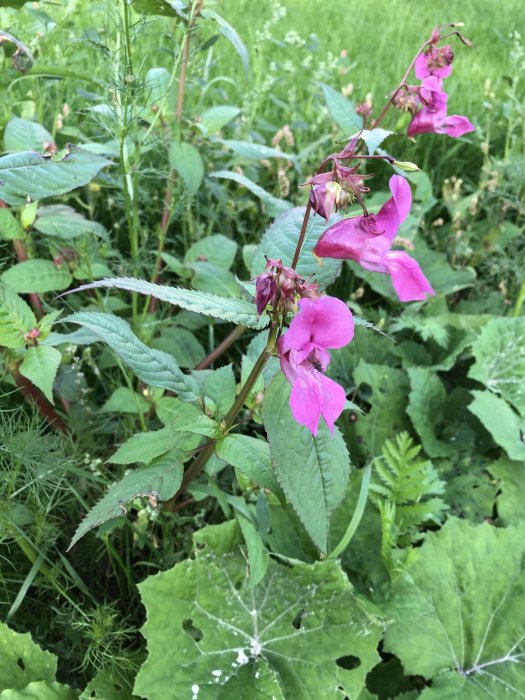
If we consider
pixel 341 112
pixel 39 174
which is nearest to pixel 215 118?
pixel 341 112

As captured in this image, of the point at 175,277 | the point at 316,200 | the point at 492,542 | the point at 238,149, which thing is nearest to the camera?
the point at 316,200

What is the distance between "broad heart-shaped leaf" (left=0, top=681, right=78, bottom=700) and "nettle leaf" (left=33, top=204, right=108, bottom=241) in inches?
33.3

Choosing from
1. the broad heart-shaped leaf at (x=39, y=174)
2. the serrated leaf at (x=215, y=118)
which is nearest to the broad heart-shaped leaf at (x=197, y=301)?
the broad heart-shaped leaf at (x=39, y=174)

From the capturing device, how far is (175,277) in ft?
6.09

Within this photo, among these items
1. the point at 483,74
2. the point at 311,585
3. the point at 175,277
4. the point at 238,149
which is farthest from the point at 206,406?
the point at 483,74

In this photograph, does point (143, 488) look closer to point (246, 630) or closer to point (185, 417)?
point (185, 417)

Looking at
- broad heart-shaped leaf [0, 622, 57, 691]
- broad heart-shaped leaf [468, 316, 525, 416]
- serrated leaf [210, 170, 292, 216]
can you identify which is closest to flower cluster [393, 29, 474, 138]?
serrated leaf [210, 170, 292, 216]

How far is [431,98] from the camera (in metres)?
1.39

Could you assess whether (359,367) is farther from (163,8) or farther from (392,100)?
(163,8)

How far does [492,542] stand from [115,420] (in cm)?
91

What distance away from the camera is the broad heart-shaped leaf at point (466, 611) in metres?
1.31

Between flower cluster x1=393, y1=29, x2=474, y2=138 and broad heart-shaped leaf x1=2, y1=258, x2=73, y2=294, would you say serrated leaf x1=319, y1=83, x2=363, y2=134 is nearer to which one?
flower cluster x1=393, y1=29, x2=474, y2=138

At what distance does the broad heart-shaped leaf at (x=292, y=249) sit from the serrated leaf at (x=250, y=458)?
259 mm

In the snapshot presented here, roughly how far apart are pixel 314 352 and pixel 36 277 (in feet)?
2.48
